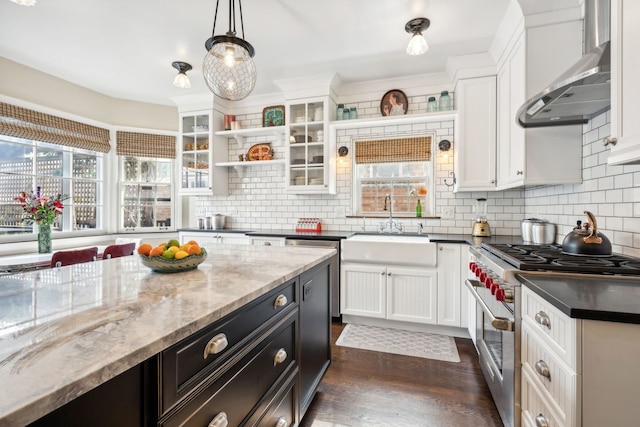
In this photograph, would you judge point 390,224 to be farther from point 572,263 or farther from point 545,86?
point 572,263

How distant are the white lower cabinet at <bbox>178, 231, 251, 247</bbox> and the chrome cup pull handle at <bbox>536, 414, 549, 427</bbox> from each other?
3.01m

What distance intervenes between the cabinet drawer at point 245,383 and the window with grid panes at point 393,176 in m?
2.53

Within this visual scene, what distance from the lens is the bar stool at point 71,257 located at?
8.88 ft

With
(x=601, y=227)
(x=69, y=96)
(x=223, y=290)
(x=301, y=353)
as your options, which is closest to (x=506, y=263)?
(x=601, y=227)

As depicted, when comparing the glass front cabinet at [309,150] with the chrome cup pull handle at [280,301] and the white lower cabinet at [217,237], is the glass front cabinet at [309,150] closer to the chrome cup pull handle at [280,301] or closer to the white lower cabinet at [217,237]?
the white lower cabinet at [217,237]

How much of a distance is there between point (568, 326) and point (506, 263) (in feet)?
2.74

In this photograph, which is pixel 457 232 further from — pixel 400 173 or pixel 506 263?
pixel 506 263

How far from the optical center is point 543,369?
1207 mm

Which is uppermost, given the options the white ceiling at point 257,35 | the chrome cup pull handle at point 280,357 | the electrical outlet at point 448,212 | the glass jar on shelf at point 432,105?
the white ceiling at point 257,35

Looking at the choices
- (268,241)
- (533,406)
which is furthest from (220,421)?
(268,241)

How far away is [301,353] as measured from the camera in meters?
1.67

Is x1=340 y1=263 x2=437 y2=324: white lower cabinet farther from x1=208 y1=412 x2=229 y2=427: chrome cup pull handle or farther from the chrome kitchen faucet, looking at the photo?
x1=208 y1=412 x2=229 y2=427: chrome cup pull handle

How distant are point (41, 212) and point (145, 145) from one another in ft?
5.37

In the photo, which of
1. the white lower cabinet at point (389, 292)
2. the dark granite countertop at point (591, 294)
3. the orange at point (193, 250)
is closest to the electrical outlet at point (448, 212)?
the white lower cabinet at point (389, 292)
